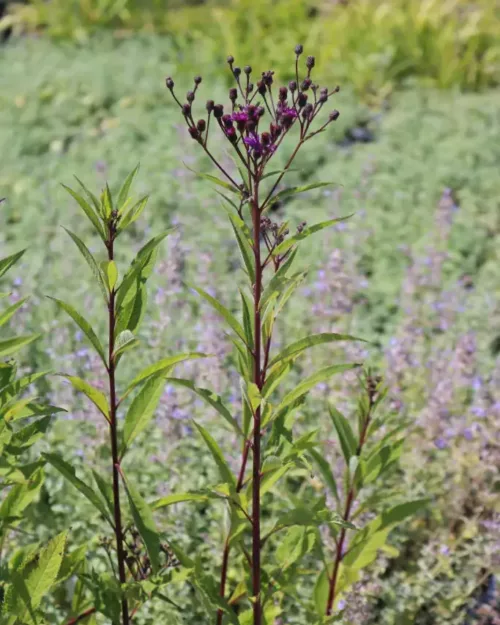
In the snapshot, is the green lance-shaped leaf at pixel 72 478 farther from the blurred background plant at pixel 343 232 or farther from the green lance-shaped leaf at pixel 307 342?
the blurred background plant at pixel 343 232

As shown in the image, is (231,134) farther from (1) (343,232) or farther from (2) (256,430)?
(1) (343,232)

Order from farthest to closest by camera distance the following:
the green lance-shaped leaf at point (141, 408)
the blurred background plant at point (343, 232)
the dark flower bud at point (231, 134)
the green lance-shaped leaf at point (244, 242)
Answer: the blurred background plant at point (343, 232), the green lance-shaped leaf at point (141, 408), the green lance-shaped leaf at point (244, 242), the dark flower bud at point (231, 134)

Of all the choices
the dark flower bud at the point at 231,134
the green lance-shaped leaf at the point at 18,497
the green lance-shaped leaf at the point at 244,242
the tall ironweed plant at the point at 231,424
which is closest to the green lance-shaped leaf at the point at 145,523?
the tall ironweed plant at the point at 231,424

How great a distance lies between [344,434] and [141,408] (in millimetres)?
616

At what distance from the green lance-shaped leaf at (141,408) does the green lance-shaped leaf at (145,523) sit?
0.15m

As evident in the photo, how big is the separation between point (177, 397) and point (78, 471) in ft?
1.54

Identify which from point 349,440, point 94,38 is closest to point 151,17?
point 94,38

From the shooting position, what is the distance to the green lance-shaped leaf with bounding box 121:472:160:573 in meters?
1.80

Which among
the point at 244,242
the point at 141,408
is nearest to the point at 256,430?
the point at 141,408

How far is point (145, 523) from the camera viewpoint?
1808mm

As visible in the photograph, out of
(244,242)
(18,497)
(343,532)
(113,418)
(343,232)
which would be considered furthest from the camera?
(343,232)

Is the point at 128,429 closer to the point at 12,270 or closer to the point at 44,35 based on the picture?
the point at 12,270

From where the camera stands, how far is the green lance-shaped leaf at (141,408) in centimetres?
191

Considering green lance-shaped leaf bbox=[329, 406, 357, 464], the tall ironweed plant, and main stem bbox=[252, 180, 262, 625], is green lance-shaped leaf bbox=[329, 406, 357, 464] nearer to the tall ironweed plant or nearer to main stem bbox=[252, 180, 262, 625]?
the tall ironweed plant
